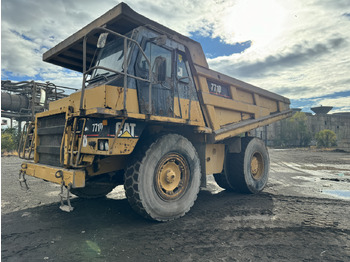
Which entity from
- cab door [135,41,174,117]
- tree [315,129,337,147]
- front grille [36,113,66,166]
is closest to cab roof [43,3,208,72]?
cab door [135,41,174,117]

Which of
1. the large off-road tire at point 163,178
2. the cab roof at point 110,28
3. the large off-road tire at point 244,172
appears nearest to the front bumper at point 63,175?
the large off-road tire at point 163,178

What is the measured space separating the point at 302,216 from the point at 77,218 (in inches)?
146

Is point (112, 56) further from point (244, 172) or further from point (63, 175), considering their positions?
point (244, 172)

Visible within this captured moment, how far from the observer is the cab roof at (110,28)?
3639 mm

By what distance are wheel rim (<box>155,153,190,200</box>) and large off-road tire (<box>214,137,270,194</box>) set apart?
1979mm

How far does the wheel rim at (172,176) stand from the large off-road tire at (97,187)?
109cm

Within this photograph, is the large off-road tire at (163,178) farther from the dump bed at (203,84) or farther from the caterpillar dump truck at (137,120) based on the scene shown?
the dump bed at (203,84)

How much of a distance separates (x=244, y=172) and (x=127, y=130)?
335 centimetres

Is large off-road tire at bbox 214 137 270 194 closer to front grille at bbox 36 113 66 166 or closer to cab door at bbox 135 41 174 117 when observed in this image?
cab door at bbox 135 41 174 117

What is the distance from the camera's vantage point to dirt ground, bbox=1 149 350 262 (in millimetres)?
2697

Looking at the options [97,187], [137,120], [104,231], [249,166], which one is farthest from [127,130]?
[249,166]

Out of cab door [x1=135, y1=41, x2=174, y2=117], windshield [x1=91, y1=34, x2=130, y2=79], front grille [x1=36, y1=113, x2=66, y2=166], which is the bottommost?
front grille [x1=36, y1=113, x2=66, y2=166]

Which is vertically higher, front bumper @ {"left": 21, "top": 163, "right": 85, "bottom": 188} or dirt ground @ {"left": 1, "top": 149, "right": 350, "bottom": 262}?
front bumper @ {"left": 21, "top": 163, "right": 85, "bottom": 188}

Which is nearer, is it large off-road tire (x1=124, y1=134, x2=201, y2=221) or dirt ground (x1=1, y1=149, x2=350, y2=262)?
dirt ground (x1=1, y1=149, x2=350, y2=262)
